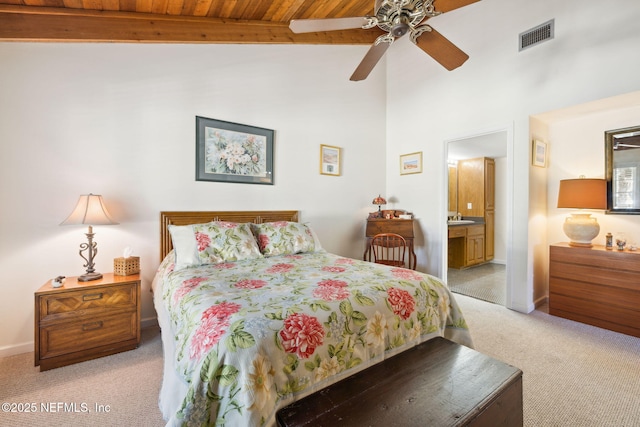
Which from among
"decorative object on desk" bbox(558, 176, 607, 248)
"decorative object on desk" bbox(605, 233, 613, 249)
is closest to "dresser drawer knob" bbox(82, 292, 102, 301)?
"decorative object on desk" bbox(558, 176, 607, 248)

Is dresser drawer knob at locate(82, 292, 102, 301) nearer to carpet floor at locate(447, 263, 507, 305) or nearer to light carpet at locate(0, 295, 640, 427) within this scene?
light carpet at locate(0, 295, 640, 427)

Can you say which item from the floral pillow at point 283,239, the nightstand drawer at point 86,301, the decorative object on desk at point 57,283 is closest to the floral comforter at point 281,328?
the nightstand drawer at point 86,301

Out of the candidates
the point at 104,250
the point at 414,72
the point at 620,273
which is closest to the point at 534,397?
the point at 620,273

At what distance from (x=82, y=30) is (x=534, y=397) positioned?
446 centimetres

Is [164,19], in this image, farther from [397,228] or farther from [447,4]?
[397,228]

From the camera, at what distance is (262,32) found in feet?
10.7

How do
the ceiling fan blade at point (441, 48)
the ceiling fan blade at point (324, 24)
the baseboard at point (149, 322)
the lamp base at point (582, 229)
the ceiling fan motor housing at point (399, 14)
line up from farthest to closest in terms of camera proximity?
the lamp base at point (582, 229) < the baseboard at point (149, 322) < the ceiling fan blade at point (441, 48) < the ceiling fan blade at point (324, 24) < the ceiling fan motor housing at point (399, 14)

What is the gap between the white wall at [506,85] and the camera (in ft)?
8.51

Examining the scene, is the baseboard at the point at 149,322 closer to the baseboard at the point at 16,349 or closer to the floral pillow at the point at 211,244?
the baseboard at the point at 16,349

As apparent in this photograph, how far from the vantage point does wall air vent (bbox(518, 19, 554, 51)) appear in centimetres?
289

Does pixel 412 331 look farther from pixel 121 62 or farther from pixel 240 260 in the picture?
pixel 121 62

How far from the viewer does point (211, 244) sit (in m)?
2.41

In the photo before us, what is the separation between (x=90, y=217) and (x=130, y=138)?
2.78ft

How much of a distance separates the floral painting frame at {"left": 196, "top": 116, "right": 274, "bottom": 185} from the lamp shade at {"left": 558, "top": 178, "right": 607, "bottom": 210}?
129 inches
